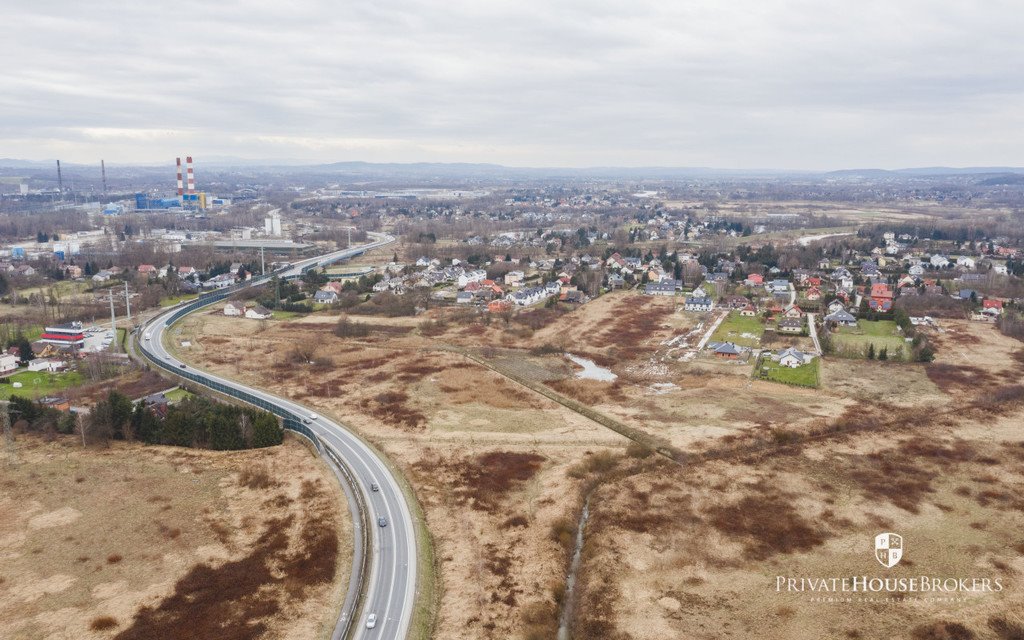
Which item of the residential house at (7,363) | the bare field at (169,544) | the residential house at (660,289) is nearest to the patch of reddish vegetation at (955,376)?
the residential house at (660,289)

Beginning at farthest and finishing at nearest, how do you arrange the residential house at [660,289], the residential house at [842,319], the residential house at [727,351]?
the residential house at [660,289] → the residential house at [842,319] → the residential house at [727,351]

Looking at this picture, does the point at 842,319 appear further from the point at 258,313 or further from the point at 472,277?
the point at 258,313

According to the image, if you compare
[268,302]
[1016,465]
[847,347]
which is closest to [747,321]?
[847,347]

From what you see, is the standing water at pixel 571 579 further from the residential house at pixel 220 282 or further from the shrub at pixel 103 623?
the residential house at pixel 220 282

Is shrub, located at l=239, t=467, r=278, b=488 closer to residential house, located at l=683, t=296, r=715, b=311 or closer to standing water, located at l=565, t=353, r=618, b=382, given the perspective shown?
standing water, located at l=565, t=353, r=618, b=382

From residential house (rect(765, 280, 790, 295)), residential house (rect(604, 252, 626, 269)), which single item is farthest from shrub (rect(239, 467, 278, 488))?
residential house (rect(604, 252, 626, 269))

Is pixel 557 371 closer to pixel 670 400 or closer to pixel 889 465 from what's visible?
pixel 670 400
